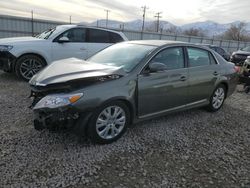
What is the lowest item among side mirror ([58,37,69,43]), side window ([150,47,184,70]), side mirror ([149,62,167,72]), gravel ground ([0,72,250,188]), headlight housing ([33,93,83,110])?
gravel ground ([0,72,250,188])

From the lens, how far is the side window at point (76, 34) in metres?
7.08

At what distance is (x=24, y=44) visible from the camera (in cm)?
629

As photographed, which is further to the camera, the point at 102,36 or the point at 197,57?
the point at 102,36

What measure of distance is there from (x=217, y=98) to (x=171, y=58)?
179 centimetres

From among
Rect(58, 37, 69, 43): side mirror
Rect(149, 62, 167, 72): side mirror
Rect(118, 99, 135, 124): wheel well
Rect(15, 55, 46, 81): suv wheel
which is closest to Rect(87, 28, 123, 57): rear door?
Rect(58, 37, 69, 43): side mirror

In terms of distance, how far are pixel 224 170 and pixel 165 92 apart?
4.82 ft

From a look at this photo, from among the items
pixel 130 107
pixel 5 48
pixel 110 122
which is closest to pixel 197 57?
pixel 130 107

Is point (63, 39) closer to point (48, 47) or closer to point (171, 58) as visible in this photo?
point (48, 47)

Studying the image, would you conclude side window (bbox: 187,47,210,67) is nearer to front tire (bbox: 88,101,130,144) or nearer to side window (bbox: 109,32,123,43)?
front tire (bbox: 88,101,130,144)

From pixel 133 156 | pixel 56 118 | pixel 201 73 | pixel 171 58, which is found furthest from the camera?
pixel 201 73

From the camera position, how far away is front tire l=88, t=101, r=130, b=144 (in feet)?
10.2

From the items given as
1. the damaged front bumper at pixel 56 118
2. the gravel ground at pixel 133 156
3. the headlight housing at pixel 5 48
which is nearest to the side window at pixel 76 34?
the headlight housing at pixel 5 48

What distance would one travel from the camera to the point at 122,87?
326 centimetres

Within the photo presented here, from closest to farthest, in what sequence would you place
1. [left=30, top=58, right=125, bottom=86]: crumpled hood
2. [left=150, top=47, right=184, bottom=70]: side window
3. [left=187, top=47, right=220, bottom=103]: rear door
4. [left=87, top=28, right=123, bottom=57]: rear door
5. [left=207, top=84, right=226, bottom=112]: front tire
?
[left=30, top=58, right=125, bottom=86]: crumpled hood → [left=150, top=47, right=184, bottom=70]: side window → [left=187, top=47, right=220, bottom=103]: rear door → [left=207, top=84, right=226, bottom=112]: front tire → [left=87, top=28, right=123, bottom=57]: rear door
